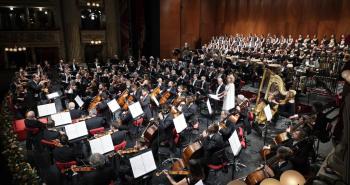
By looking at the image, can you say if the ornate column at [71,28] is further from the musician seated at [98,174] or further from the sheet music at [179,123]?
the musician seated at [98,174]

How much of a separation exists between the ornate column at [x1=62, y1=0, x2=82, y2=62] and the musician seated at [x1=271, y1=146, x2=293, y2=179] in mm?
21510

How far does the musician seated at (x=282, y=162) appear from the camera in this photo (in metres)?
5.27

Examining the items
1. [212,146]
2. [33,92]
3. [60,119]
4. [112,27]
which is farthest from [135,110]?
[112,27]

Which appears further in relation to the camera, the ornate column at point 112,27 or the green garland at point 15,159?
the ornate column at point 112,27

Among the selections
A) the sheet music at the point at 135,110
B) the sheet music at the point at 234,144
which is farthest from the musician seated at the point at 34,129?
the sheet music at the point at 234,144

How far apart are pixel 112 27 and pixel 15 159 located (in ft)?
68.3

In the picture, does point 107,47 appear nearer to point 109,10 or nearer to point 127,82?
point 109,10

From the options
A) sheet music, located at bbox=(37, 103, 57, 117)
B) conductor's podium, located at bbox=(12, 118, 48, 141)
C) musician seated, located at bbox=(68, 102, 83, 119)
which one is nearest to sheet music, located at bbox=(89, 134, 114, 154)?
musician seated, located at bbox=(68, 102, 83, 119)

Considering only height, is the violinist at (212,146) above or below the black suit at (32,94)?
below

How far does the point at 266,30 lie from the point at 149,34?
11.5m

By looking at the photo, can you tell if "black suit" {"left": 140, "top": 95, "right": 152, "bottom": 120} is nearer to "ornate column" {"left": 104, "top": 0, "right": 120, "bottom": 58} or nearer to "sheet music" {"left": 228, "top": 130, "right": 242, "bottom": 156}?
"sheet music" {"left": 228, "top": 130, "right": 242, "bottom": 156}

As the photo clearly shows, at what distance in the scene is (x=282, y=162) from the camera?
569 cm

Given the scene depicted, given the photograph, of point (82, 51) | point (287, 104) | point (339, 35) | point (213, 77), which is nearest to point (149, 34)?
point (82, 51)

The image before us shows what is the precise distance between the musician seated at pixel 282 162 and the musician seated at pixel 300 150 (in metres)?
0.12
